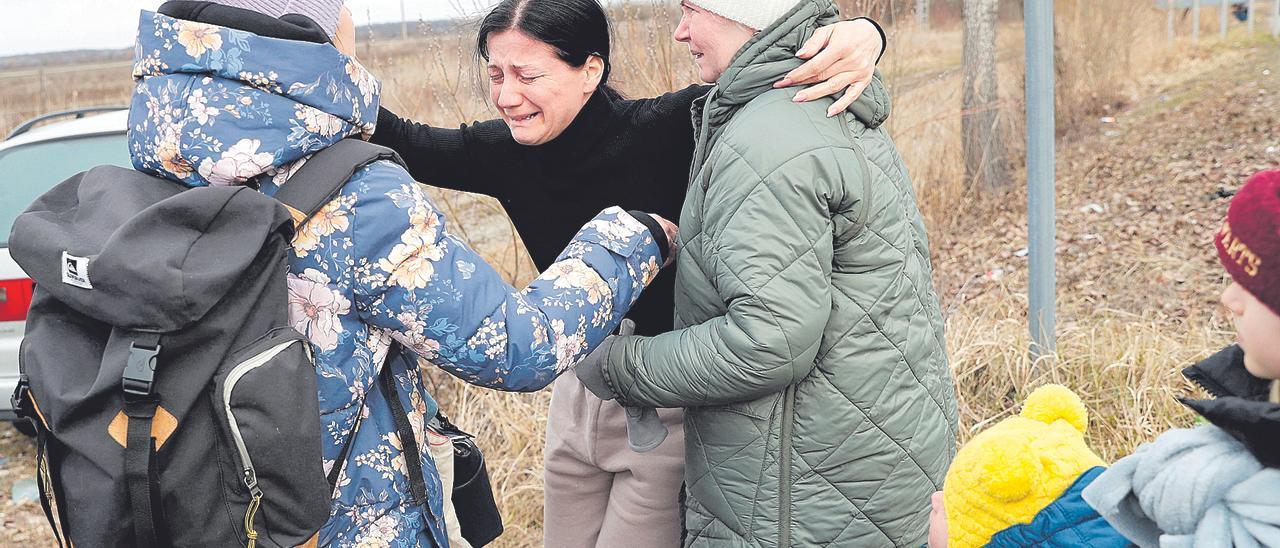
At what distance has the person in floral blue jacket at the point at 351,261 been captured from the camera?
1.54 m

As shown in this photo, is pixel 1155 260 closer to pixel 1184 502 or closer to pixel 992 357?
pixel 992 357

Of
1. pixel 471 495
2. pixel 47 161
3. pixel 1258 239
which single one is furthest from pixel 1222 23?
pixel 1258 239

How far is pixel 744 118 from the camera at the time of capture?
1.92 metres

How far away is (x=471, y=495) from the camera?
2.09 m

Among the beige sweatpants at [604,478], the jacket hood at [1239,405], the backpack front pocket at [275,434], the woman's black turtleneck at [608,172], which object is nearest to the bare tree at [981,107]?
the woman's black turtleneck at [608,172]

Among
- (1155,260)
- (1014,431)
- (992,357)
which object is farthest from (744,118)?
(1155,260)

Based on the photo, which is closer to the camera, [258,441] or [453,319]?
[258,441]

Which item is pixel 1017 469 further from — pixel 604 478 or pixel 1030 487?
pixel 604 478

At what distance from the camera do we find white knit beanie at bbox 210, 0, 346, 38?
1601mm

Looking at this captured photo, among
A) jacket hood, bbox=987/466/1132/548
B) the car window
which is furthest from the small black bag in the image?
the car window

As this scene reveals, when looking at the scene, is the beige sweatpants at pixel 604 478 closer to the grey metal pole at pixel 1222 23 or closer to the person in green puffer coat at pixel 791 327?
the person in green puffer coat at pixel 791 327

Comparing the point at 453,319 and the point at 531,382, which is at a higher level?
the point at 453,319

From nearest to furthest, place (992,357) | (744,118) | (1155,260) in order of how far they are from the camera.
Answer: (744,118)
(992,357)
(1155,260)

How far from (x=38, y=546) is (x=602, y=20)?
11.7 ft
